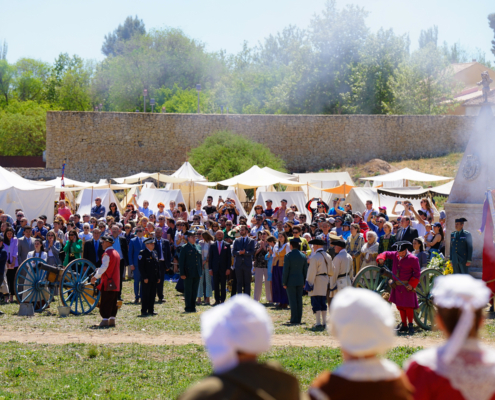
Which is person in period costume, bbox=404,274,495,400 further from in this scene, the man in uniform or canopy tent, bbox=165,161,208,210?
canopy tent, bbox=165,161,208,210

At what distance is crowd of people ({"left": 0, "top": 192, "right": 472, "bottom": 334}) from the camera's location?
947 centimetres

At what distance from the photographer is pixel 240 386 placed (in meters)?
1.89

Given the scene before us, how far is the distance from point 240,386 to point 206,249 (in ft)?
32.8

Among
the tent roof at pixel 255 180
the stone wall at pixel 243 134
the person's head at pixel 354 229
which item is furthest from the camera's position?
the stone wall at pixel 243 134

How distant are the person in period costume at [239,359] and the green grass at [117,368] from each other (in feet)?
13.7

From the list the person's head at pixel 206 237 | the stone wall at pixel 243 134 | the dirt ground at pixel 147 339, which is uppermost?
the stone wall at pixel 243 134

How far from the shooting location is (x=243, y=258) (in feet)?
38.2

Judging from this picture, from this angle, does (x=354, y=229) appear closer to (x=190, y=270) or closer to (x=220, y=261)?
(x=220, y=261)

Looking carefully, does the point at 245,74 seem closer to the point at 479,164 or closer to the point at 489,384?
the point at 479,164

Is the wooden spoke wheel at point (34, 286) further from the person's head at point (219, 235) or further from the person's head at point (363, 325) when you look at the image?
the person's head at point (363, 325)

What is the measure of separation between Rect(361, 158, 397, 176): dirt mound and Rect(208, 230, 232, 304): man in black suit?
23616 millimetres

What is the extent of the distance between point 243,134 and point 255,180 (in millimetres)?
18535

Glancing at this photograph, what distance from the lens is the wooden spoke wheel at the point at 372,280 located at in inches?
372

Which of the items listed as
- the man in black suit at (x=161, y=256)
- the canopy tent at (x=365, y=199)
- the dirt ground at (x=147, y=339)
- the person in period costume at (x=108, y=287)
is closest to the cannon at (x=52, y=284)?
the person in period costume at (x=108, y=287)
